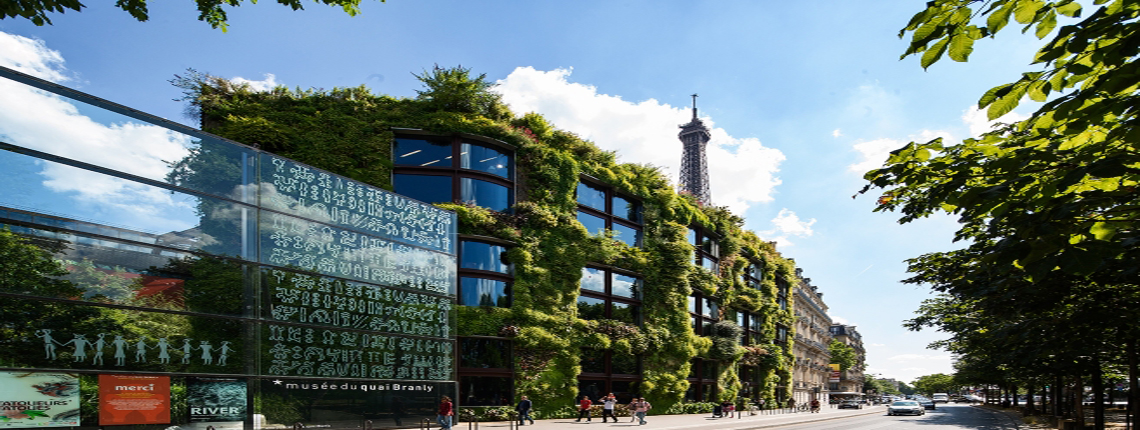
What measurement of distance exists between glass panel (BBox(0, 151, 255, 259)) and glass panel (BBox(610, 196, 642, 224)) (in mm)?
24144

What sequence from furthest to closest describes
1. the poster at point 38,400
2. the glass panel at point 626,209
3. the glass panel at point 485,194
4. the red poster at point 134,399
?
the glass panel at point 626,209 < the glass panel at point 485,194 < the red poster at point 134,399 < the poster at point 38,400

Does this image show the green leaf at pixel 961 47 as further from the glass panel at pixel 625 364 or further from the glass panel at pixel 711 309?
the glass panel at pixel 711 309

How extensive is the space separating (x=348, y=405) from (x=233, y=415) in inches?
158

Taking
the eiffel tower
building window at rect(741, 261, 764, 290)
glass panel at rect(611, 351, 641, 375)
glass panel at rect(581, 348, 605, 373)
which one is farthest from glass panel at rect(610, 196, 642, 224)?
the eiffel tower

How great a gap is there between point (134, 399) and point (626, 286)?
27.5 meters

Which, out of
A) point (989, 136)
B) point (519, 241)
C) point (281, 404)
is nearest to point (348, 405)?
point (281, 404)

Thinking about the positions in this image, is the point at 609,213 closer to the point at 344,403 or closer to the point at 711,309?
the point at 711,309

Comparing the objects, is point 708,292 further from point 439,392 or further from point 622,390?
point 439,392

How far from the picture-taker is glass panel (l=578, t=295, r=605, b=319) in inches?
1463

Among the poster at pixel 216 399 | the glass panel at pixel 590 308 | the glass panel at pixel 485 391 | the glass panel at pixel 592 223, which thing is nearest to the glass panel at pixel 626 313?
the glass panel at pixel 590 308

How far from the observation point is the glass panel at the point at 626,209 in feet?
135

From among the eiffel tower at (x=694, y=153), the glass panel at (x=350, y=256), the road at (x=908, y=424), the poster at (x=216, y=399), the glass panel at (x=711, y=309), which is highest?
the eiffel tower at (x=694, y=153)

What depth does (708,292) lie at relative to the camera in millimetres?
46562

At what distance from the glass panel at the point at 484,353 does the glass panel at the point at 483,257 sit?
3.21m
